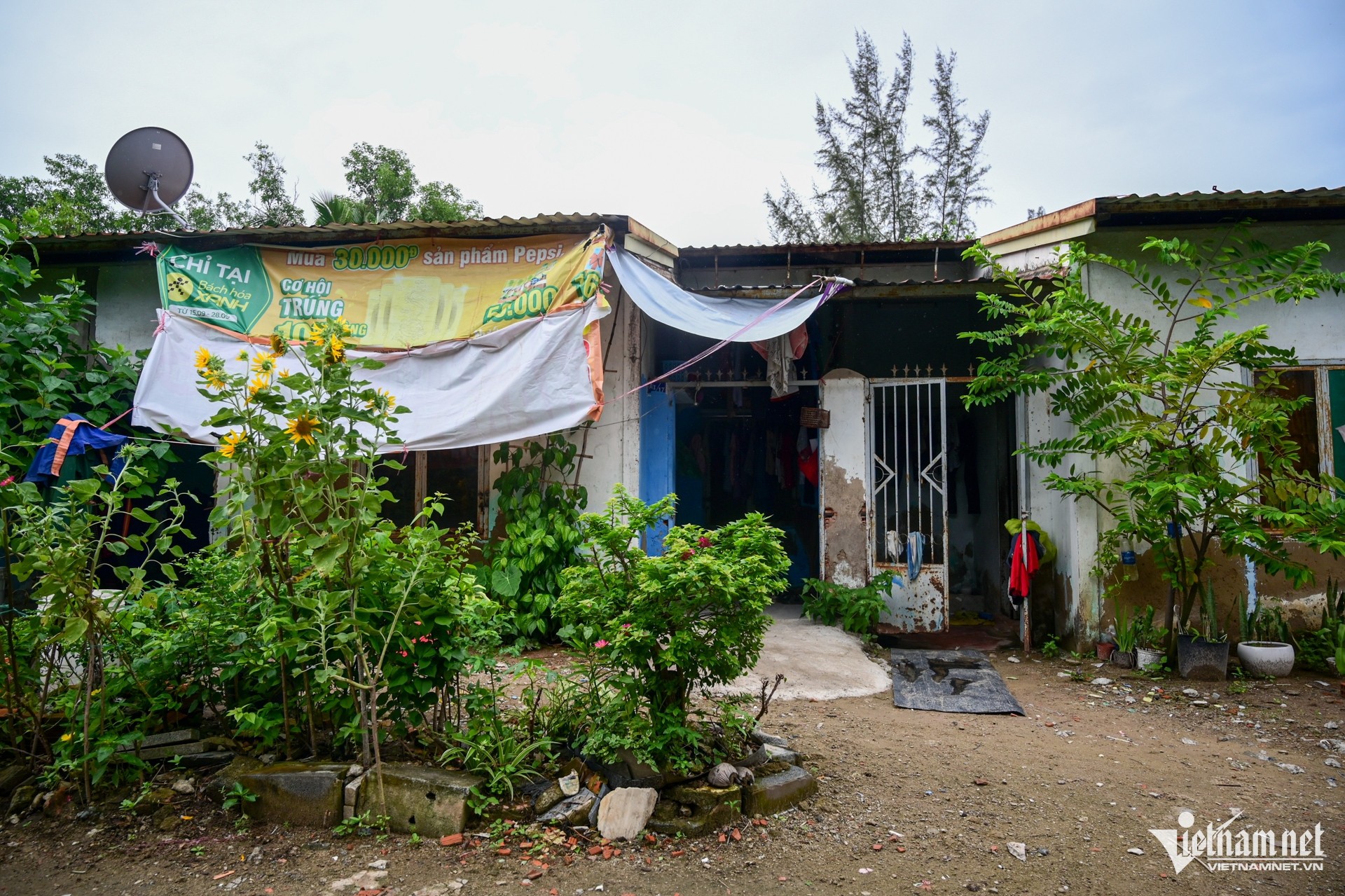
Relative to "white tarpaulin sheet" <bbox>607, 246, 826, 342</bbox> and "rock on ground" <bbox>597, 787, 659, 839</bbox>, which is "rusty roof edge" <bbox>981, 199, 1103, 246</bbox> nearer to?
"white tarpaulin sheet" <bbox>607, 246, 826, 342</bbox>

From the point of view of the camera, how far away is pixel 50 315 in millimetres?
5539

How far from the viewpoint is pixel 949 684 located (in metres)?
5.43

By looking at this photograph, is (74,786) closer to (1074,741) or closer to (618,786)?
(618,786)

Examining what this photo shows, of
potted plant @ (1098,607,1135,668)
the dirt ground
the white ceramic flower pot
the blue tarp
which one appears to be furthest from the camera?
potted plant @ (1098,607,1135,668)

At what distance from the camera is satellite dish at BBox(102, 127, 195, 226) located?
668 cm

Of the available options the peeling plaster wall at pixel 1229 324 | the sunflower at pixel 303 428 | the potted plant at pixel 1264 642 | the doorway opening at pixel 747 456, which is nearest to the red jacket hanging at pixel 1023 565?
the peeling plaster wall at pixel 1229 324

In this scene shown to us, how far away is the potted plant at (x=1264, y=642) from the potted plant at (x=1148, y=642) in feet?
1.62

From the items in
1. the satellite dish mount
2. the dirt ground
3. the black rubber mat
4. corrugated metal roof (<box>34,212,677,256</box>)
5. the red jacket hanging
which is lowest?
the black rubber mat

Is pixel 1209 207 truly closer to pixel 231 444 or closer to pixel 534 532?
pixel 534 532

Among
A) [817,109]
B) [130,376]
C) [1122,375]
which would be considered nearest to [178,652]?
[130,376]

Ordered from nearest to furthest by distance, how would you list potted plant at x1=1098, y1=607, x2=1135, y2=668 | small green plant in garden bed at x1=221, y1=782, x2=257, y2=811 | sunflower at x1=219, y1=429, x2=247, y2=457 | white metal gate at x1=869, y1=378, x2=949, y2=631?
sunflower at x1=219, y1=429, x2=247, y2=457
small green plant in garden bed at x1=221, y1=782, x2=257, y2=811
potted plant at x1=1098, y1=607, x2=1135, y2=668
white metal gate at x1=869, y1=378, x2=949, y2=631

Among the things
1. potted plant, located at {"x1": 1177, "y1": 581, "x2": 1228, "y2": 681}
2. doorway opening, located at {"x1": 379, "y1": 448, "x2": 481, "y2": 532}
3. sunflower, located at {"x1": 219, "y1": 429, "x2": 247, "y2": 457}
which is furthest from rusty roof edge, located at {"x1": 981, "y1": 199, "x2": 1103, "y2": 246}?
sunflower, located at {"x1": 219, "y1": 429, "x2": 247, "y2": 457}

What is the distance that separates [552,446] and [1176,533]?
4.74 m

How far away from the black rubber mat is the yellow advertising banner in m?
3.87
